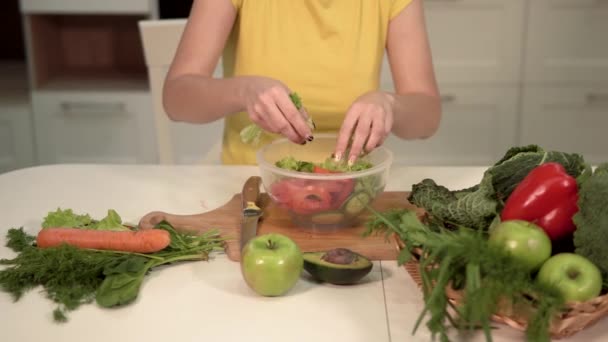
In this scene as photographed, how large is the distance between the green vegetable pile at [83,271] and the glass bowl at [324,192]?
0.47ft

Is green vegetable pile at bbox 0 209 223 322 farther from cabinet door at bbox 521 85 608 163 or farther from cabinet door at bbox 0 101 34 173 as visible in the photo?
cabinet door at bbox 521 85 608 163

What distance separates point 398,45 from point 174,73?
470 mm

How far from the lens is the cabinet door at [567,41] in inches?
113

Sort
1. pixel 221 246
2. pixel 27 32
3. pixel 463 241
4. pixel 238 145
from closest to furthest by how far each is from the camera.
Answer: pixel 463 241 < pixel 221 246 < pixel 238 145 < pixel 27 32

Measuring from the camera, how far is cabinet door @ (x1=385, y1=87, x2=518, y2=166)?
9.78 feet

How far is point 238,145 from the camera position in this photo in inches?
67.6

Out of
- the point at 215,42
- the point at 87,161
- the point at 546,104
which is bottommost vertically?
the point at 87,161

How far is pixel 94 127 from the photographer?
296 centimetres

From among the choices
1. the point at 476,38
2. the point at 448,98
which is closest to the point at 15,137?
the point at 448,98

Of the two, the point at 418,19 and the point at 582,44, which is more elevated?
the point at 418,19

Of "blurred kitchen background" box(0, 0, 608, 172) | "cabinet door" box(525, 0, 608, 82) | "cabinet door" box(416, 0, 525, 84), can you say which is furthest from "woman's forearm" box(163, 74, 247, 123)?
"cabinet door" box(525, 0, 608, 82)

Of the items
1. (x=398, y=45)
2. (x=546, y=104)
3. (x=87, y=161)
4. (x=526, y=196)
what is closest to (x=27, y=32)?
(x=87, y=161)

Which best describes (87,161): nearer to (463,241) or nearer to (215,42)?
(215,42)

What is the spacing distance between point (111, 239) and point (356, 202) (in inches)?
14.1
